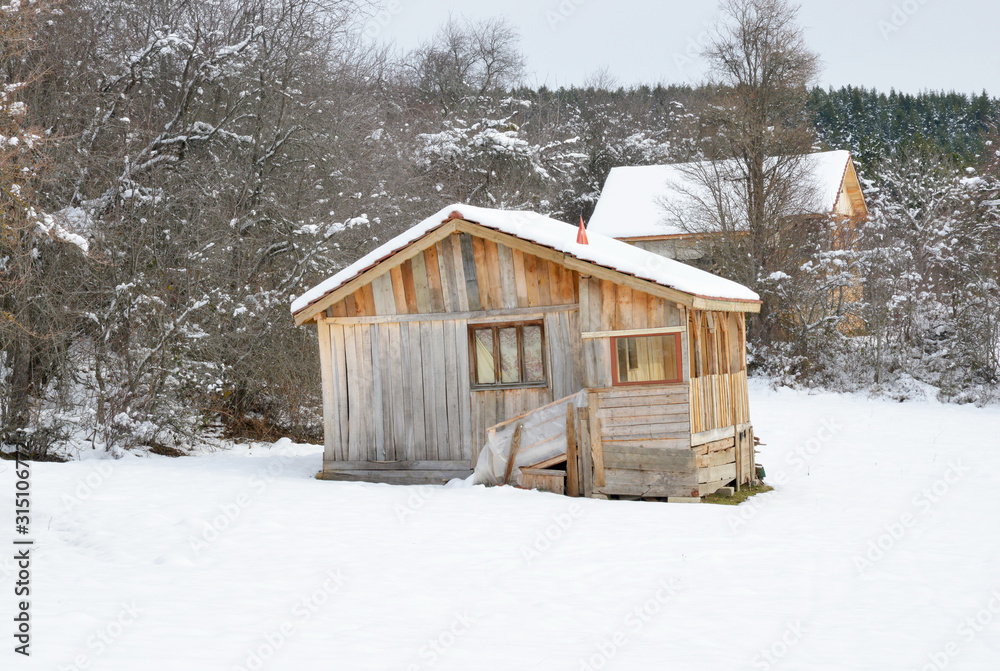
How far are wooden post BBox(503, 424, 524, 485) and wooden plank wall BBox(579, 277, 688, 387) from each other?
116cm

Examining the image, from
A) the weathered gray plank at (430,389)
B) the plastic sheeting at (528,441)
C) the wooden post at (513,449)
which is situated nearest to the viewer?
the plastic sheeting at (528,441)

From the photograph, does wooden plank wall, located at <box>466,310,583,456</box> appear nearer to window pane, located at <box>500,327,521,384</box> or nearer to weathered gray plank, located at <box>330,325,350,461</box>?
window pane, located at <box>500,327,521,384</box>

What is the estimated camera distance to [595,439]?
12.2 m

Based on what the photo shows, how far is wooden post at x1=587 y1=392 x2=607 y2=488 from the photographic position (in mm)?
12227

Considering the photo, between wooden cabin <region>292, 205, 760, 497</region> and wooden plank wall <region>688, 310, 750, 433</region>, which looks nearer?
wooden cabin <region>292, 205, 760, 497</region>

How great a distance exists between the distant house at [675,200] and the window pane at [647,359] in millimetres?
16758

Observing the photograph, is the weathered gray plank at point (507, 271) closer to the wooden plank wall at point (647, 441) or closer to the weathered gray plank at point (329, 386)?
the wooden plank wall at point (647, 441)

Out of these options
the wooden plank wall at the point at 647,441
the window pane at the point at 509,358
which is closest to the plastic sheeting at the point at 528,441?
the wooden plank wall at the point at 647,441

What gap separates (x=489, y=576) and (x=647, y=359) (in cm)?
471

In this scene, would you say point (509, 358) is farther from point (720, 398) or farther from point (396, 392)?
point (720, 398)

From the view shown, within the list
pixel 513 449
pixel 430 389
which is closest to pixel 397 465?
pixel 430 389

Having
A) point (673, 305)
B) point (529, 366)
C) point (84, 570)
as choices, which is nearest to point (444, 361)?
point (529, 366)

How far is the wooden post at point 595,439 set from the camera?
12227 mm

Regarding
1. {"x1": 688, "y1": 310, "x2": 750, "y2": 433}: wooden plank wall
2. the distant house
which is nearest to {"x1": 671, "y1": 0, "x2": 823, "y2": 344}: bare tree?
the distant house
